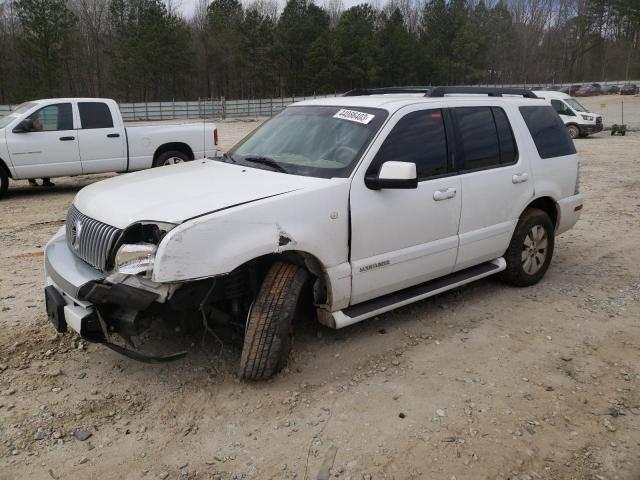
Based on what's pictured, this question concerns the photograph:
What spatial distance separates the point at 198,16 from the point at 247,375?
82.7 meters

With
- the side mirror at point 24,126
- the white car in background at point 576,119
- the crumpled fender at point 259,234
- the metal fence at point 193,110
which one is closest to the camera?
the crumpled fender at point 259,234

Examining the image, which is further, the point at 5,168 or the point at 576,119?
the point at 576,119

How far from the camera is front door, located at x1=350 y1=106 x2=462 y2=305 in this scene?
3830 mm

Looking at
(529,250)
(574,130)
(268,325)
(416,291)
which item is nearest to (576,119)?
(574,130)

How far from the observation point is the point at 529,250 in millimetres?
5258

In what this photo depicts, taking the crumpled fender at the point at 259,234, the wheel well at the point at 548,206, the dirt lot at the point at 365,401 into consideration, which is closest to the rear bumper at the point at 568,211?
the wheel well at the point at 548,206

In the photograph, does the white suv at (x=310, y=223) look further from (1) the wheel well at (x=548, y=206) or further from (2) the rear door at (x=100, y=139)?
(2) the rear door at (x=100, y=139)

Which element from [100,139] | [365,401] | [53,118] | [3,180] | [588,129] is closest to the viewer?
[365,401]

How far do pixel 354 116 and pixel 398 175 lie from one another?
773mm

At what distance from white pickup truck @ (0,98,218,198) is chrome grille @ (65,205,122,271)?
7087mm

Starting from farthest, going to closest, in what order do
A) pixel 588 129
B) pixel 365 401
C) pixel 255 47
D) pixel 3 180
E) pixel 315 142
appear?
1. pixel 255 47
2. pixel 588 129
3. pixel 3 180
4. pixel 315 142
5. pixel 365 401

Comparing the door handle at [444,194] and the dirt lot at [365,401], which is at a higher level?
the door handle at [444,194]

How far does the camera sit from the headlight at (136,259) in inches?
122

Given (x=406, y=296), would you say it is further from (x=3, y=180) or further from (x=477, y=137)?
(x=3, y=180)
